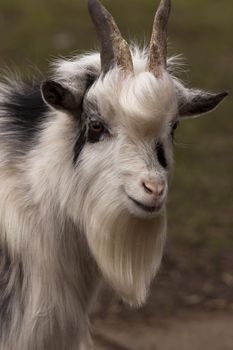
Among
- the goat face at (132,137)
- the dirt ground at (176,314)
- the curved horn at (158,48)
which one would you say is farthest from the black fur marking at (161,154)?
the dirt ground at (176,314)

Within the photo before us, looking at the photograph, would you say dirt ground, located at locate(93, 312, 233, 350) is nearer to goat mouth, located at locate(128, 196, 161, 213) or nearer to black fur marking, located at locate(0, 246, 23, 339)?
black fur marking, located at locate(0, 246, 23, 339)

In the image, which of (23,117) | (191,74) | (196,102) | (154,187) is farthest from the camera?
(191,74)

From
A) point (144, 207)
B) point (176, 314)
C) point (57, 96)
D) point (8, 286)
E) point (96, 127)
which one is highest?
point (57, 96)

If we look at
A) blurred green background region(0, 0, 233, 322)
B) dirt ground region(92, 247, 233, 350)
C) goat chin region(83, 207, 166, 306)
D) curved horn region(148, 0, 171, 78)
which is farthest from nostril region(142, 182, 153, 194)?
dirt ground region(92, 247, 233, 350)

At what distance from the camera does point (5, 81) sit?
5.33 metres

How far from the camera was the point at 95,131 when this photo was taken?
15.6ft

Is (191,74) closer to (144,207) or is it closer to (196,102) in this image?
(196,102)

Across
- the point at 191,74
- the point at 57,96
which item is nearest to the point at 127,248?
the point at 57,96

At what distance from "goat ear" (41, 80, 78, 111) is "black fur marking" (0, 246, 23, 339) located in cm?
74

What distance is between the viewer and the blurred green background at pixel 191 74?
8094 millimetres

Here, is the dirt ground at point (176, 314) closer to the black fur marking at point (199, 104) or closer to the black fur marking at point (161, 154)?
the black fur marking at point (199, 104)

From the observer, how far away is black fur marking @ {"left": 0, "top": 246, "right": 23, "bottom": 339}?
199 inches

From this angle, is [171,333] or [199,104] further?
[171,333]

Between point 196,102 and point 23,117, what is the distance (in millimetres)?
772
